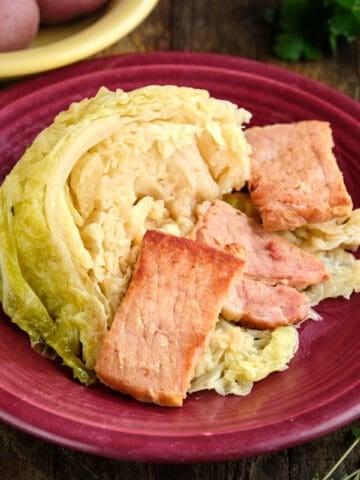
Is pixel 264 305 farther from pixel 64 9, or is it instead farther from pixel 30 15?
pixel 64 9

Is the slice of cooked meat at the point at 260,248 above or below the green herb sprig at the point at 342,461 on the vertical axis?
above

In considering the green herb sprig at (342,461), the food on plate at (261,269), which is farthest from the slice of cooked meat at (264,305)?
the green herb sprig at (342,461)

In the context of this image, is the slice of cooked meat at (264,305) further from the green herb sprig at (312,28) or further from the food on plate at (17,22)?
the green herb sprig at (312,28)

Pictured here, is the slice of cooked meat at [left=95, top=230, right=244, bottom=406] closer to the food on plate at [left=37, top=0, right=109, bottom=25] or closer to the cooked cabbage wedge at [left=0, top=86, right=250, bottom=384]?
the cooked cabbage wedge at [left=0, top=86, right=250, bottom=384]

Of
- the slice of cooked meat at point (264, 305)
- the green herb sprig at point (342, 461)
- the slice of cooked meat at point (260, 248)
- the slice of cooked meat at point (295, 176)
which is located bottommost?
the green herb sprig at point (342, 461)

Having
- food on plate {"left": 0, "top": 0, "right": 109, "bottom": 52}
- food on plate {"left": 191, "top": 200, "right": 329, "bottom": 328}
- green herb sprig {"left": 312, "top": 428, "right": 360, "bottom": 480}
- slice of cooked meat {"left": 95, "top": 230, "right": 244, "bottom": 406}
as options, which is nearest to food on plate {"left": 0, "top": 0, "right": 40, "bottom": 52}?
food on plate {"left": 0, "top": 0, "right": 109, "bottom": 52}

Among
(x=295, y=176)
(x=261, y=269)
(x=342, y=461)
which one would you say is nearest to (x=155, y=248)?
(x=261, y=269)
